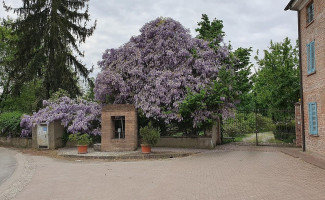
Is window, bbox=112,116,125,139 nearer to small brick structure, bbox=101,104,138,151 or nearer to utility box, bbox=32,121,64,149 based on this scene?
small brick structure, bbox=101,104,138,151

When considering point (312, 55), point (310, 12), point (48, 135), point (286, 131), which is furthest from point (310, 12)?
point (48, 135)

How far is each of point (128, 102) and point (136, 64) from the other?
2395mm

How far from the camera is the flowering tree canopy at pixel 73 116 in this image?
20.1 m

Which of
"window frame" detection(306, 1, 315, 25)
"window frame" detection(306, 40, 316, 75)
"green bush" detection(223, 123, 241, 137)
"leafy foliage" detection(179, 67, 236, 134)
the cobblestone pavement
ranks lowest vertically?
the cobblestone pavement

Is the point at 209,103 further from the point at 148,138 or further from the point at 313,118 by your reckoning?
the point at 313,118

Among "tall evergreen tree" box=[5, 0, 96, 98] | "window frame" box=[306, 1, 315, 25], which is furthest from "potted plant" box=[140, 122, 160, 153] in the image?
"tall evergreen tree" box=[5, 0, 96, 98]

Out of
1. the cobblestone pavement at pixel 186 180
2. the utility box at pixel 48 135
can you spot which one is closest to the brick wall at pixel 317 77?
the cobblestone pavement at pixel 186 180

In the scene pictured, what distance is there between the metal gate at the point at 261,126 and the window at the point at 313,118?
277 cm

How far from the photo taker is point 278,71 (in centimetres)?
2398

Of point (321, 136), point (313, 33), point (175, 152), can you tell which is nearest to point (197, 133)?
point (175, 152)

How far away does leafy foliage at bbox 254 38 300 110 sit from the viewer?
2253cm

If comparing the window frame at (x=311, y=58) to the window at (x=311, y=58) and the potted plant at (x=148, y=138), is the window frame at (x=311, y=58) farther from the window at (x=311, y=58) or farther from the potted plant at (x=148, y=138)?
the potted plant at (x=148, y=138)

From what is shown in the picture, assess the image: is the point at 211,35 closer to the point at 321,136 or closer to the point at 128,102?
the point at 128,102

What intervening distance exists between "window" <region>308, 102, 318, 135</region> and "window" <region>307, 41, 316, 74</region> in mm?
1587
